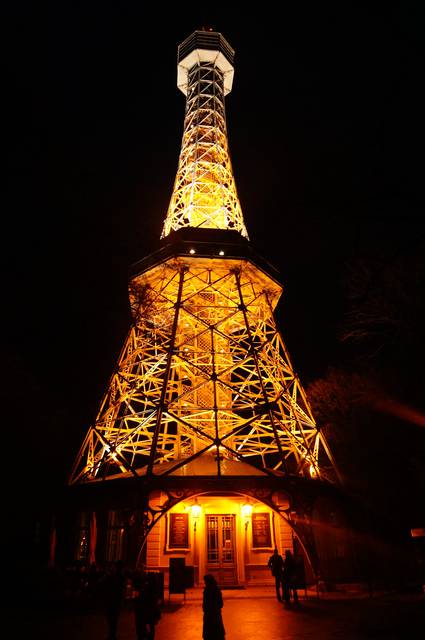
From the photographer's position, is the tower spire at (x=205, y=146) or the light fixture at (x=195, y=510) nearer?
the light fixture at (x=195, y=510)

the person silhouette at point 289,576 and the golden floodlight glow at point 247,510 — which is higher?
the golden floodlight glow at point 247,510

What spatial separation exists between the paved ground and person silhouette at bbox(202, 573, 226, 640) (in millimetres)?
1980

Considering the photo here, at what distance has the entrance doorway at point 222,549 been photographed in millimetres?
13894

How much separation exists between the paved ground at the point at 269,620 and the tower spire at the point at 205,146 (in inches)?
638

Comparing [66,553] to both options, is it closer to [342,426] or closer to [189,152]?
[342,426]

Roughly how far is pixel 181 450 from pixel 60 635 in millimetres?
10727

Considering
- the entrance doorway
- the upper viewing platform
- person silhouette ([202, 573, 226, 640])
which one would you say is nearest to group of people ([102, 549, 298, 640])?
person silhouette ([202, 573, 226, 640])

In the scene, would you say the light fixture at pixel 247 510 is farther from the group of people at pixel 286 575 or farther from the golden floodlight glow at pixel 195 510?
the group of people at pixel 286 575

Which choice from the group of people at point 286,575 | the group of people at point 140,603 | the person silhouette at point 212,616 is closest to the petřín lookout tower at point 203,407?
the group of people at point 286,575

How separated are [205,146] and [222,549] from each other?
21.8 metres

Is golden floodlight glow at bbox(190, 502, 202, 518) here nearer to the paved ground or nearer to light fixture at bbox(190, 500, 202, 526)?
light fixture at bbox(190, 500, 202, 526)

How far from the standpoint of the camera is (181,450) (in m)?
18.1

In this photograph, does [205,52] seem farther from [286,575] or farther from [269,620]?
[269,620]

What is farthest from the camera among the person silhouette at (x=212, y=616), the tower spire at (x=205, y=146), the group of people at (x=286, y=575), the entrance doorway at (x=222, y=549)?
the tower spire at (x=205, y=146)
